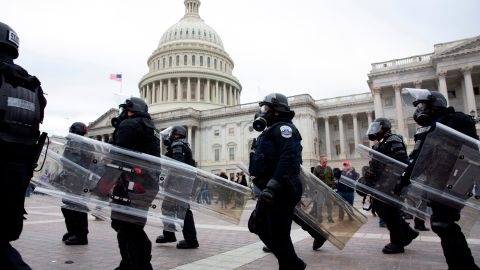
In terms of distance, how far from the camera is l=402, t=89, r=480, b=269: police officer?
3918mm

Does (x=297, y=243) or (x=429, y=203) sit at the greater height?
(x=429, y=203)

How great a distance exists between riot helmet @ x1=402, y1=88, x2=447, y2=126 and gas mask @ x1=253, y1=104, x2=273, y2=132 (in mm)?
2056

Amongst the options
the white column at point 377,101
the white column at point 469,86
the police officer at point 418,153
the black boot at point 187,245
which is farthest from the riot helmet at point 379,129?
the white column at point 377,101

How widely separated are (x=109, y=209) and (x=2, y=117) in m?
1.61

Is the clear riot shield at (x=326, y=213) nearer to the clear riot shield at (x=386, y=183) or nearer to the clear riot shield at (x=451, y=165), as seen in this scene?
the clear riot shield at (x=386, y=183)

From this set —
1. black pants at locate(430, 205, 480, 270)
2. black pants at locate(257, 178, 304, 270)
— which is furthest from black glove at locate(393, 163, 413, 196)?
black pants at locate(257, 178, 304, 270)

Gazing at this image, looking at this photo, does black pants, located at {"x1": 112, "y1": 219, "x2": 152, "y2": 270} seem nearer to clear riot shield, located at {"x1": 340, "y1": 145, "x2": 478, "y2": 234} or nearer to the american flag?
clear riot shield, located at {"x1": 340, "y1": 145, "x2": 478, "y2": 234}

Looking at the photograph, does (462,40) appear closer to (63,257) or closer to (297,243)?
(297,243)

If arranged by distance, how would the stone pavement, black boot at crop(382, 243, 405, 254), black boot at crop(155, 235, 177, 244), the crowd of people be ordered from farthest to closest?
black boot at crop(155, 235, 177, 244) < black boot at crop(382, 243, 405, 254) < the stone pavement < the crowd of people

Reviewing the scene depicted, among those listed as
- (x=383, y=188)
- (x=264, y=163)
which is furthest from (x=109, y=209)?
(x=383, y=188)

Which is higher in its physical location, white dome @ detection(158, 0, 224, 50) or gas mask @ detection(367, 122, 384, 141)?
white dome @ detection(158, 0, 224, 50)

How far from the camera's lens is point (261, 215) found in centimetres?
397

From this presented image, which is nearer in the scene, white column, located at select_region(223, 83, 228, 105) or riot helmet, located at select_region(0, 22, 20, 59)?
riot helmet, located at select_region(0, 22, 20, 59)

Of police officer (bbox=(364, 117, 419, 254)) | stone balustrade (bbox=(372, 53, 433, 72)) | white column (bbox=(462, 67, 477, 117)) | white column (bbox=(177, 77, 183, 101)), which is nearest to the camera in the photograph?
police officer (bbox=(364, 117, 419, 254))
